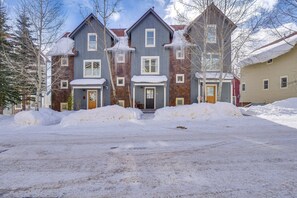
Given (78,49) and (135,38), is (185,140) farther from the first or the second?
(78,49)

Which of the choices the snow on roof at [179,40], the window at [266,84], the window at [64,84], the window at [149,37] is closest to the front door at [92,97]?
the window at [64,84]

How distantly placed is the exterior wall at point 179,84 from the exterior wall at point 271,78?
31.8 ft

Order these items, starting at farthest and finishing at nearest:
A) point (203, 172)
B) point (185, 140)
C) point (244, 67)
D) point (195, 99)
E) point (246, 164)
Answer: point (244, 67), point (195, 99), point (185, 140), point (246, 164), point (203, 172)

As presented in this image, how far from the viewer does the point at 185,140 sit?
6141 mm

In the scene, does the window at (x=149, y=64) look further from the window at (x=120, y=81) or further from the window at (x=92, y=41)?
the window at (x=92, y=41)

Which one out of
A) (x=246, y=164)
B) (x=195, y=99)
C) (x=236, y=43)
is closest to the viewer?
(x=246, y=164)

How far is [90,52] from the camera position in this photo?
67.8ft

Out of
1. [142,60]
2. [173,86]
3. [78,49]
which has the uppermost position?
[78,49]

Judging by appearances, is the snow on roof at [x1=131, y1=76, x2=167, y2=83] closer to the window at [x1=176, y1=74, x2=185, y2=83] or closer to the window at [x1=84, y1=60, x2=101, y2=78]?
the window at [x1=176, y1=74, x2=185, y2=83]

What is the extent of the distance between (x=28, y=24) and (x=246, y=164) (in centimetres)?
1882

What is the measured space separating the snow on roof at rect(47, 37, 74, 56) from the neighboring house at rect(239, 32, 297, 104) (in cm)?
1923

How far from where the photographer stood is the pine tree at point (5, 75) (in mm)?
16859

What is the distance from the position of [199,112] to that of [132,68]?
10832 millimetres

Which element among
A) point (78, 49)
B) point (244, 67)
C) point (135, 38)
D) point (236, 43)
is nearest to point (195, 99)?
point (236, 43)
